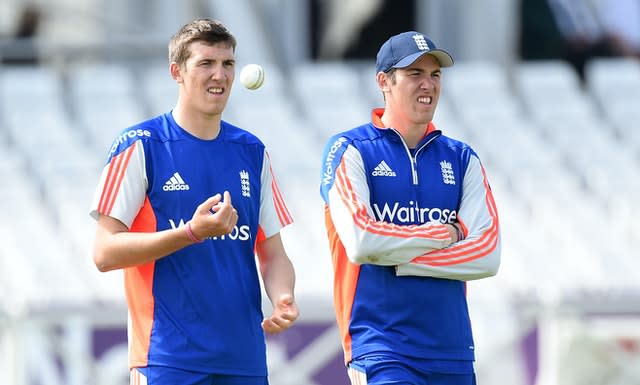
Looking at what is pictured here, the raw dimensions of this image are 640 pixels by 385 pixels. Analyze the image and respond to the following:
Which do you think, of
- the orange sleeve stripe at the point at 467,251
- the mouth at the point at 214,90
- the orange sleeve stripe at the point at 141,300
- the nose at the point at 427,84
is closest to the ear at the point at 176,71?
the mouth at the point at 214,90

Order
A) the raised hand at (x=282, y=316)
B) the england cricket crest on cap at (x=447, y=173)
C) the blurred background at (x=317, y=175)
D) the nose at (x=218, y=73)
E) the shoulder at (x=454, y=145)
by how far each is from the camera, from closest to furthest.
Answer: the raised hand at (x=282, y=316), the nose at (x=218, y=73), the england cricket crest on cap at (x=447, y=173), the shoulder at (x=454, y=145), the blurred background at (x=317, y=175)

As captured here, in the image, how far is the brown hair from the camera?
213 inches

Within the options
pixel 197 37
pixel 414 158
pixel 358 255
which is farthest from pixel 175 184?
pixel 414 158

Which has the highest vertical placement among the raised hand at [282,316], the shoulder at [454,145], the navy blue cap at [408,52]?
the navy blue cap at [408,52]

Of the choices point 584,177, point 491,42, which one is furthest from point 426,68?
point 491,42

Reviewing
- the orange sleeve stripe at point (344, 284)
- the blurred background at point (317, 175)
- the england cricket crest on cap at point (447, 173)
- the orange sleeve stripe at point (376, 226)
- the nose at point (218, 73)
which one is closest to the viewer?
the nose at point (218, 73)

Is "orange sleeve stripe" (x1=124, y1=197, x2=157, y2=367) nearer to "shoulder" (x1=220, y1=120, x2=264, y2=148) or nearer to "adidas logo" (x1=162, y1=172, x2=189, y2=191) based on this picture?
"adidas logo" (x1=162, y1=172, x2=189, y2=191)

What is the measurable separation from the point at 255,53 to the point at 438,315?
36.2 feet

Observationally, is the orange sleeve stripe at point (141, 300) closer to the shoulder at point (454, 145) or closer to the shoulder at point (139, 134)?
the shoulder at point (139, 134)

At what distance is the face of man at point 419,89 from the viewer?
5789 millimetres

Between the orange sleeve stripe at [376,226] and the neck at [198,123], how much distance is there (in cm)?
58

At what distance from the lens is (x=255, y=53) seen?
54.0 ft

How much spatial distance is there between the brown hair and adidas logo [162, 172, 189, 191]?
42 centimetres

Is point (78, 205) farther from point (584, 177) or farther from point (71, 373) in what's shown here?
point (584, 177)
